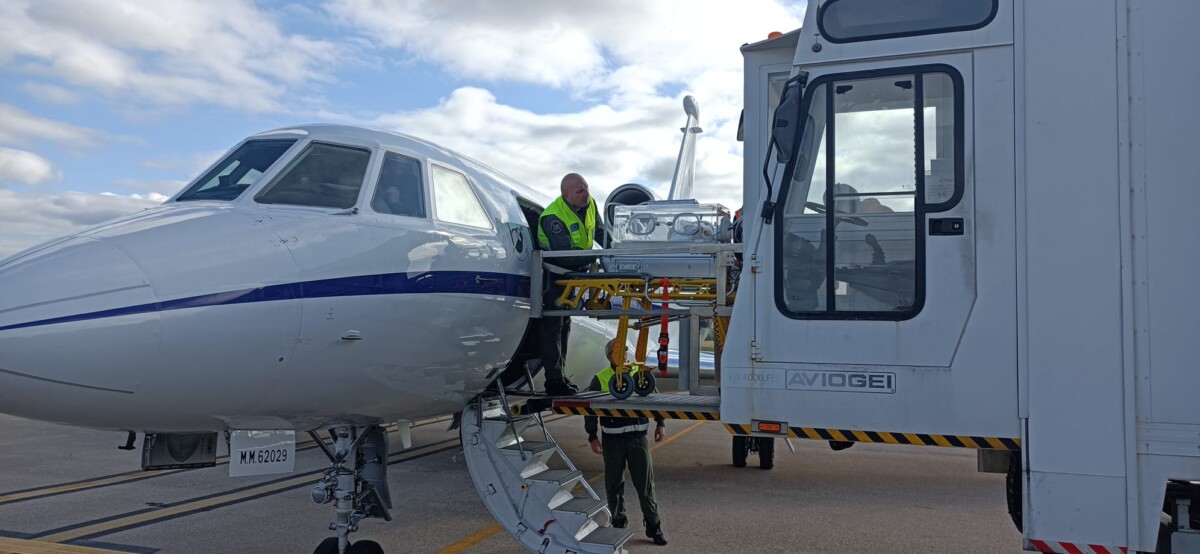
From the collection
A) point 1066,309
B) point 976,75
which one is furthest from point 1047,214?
point 976,75

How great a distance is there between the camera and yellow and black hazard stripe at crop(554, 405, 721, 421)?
5.04 metres

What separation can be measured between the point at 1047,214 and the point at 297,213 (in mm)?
3922

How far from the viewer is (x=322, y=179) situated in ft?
16.8

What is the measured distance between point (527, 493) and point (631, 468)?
1.80 metres

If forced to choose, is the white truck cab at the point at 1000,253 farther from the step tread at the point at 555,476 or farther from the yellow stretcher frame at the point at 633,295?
the step tread at the point at 555,476

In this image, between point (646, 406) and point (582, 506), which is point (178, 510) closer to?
point (582, 506)

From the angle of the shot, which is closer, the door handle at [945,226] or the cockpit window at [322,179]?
the door handle at [945,226]

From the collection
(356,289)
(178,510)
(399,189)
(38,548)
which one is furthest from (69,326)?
(178,510)

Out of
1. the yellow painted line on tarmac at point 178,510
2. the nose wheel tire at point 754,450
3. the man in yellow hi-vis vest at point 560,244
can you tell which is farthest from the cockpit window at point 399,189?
the nose wheel tire at point 754,450

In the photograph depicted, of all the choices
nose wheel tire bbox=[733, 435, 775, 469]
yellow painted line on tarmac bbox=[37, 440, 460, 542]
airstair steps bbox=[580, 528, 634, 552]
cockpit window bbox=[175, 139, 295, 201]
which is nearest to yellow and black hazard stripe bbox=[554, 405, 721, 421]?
airstair steps bbox=[580, 528, 634, 552]

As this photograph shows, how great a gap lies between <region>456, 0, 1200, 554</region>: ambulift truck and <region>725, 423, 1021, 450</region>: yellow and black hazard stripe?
0.03 ft

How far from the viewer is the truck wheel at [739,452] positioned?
11.7 meters

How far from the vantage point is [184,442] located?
507 centimetres

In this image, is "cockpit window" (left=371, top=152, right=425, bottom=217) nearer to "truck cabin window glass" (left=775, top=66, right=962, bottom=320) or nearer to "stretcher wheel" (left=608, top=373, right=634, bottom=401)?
"stretcher wheel" (left=608, top=373, right=634, bottom=401)
